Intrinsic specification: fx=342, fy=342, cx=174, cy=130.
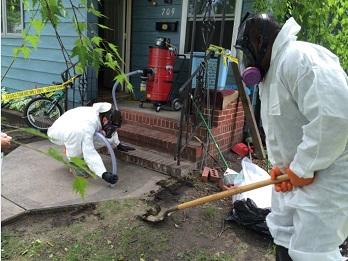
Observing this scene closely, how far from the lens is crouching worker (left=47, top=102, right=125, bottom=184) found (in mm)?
3912

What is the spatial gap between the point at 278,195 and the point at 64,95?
5.04 metres

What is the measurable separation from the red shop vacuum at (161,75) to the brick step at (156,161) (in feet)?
3.58

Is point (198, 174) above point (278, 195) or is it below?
below

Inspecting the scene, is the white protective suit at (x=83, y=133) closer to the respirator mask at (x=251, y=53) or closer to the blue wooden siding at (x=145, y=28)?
the respirator mask at (x=251, y=53)

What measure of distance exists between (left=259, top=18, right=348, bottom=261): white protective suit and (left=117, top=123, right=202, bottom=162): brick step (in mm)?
2687

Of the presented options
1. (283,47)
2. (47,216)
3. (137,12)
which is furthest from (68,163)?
(137,12)

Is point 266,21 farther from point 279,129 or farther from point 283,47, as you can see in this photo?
point 279,129

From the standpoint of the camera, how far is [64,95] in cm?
621

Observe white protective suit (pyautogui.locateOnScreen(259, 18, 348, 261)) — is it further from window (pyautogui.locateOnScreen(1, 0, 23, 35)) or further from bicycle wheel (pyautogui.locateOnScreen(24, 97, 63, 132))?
window (pyautogui.locateOnScreen(1, 0, 23, 35))

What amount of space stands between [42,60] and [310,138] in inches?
259

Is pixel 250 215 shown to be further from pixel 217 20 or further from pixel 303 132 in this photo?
pixel 217 20

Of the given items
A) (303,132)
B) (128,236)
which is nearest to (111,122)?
(128,236)

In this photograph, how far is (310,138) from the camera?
64.4 inches

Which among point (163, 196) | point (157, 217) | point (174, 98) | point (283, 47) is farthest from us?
point (174, 98)
